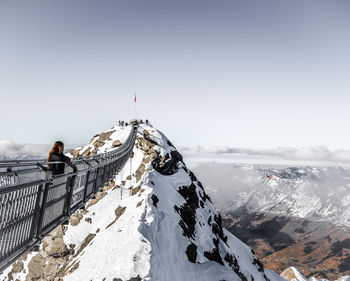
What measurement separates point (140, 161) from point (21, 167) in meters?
54.2

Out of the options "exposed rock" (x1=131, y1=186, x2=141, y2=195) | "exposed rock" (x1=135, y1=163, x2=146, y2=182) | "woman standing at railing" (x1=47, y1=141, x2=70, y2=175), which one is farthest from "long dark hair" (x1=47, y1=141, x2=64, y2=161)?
"exposed rock" (x1=135, y1=163, x2=146, y2=182)

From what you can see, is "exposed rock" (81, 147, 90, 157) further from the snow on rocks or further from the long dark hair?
the snow on rocks

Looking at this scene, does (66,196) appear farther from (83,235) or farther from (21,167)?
(83,235)

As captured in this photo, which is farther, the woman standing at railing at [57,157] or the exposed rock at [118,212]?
the exposed rock at [118,212]

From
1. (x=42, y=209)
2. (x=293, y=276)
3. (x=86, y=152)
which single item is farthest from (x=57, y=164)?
(x=293, y=276)

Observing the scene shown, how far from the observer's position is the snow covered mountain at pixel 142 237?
120 feet

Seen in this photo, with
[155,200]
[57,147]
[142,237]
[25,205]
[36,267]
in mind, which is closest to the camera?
[25,205]

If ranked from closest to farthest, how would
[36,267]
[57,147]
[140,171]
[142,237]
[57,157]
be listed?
[57,157], [57,147], [142,237], [36,267], [140,171]

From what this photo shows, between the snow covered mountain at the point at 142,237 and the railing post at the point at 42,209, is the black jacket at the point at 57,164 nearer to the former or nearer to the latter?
the railing post at the point at 42,209

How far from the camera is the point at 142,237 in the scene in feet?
125

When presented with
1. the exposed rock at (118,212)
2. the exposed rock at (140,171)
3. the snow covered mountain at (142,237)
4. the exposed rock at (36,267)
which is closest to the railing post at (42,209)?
the snow covered mountain at (142,237)

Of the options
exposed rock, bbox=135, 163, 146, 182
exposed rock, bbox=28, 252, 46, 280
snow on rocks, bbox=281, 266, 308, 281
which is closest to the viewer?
exposed rock, bbox=28, 252, 46, 280

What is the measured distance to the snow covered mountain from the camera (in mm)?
36438

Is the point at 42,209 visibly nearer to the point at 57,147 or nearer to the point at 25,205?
the point at 25,205
